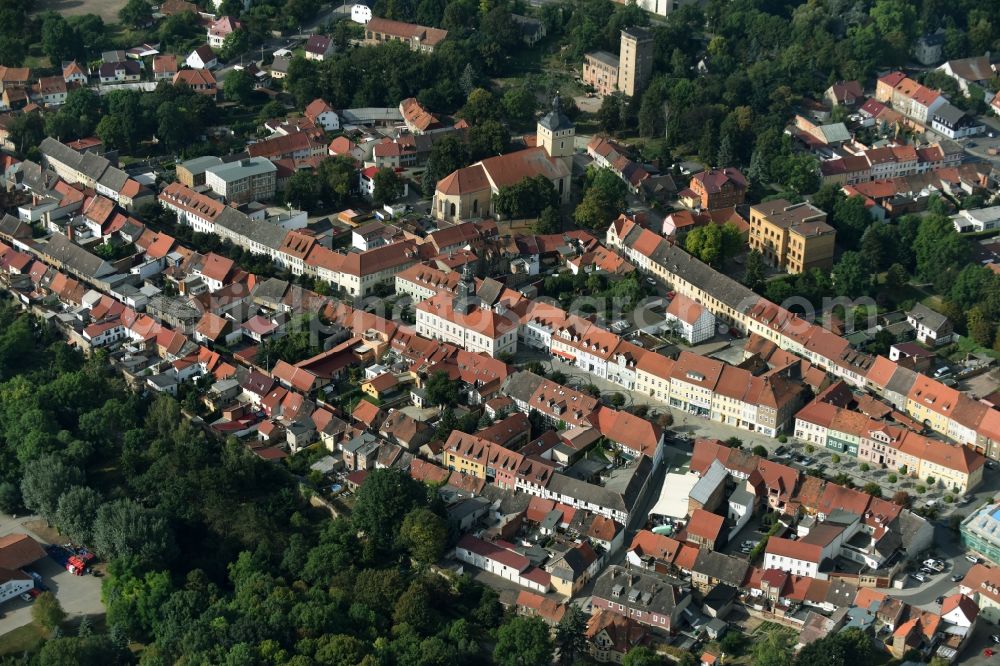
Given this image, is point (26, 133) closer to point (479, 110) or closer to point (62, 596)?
point (479, 110)

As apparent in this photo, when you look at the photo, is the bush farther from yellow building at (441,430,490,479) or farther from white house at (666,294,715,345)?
white house at (666,294,715,345)

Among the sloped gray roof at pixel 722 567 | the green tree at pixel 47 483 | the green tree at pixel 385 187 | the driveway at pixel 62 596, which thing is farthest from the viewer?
the green tree at pixel 385 187

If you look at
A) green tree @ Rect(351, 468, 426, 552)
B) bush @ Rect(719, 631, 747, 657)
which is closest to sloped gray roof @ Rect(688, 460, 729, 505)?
bush @ Rect(719, 631, 747, 657)

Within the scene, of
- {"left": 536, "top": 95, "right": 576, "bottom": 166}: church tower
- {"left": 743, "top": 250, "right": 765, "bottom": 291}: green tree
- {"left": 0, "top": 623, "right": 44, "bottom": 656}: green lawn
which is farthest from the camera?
{"left": 536, "top": 95, "right": 576, "bottom": 166}: church tower

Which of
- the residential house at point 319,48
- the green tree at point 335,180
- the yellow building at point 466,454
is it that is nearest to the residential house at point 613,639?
the yellow building at point 466,454

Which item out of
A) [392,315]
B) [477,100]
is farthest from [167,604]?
[477,100]

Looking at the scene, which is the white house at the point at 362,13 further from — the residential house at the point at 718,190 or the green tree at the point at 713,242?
the green tree at the point at 713,242

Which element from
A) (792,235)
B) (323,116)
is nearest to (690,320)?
(792,235)
